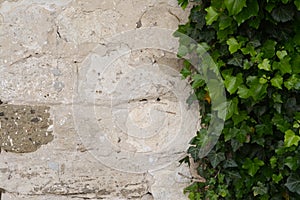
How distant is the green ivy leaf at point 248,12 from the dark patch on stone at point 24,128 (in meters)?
0.84

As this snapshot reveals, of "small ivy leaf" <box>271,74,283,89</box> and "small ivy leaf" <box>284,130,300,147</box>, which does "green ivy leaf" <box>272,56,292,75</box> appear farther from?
"small ivy leaf" <box>284,130,300,147</box>

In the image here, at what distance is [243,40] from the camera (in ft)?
5.69

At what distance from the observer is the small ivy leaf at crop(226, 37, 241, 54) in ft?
5.66

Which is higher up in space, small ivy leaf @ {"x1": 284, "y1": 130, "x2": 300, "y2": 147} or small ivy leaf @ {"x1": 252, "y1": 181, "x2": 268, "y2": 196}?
small ivy leaf @ {"x1": 284, "y1": 130, "x2": 300, "y2": 147}

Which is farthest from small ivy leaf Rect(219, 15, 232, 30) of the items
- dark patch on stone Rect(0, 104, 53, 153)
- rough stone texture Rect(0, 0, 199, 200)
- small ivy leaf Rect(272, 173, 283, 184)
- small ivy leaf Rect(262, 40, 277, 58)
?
dark patch on stone Rect(0, 104, 53, 153)

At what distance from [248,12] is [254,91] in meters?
0.28

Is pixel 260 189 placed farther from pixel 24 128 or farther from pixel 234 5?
pixel 24 128

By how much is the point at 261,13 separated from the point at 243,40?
0.11 m

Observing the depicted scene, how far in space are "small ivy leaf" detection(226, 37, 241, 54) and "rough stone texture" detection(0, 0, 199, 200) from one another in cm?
29

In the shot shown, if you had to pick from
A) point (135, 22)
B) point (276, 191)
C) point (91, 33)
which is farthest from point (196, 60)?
point (276, 191)

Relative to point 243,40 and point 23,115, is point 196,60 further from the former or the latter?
point 23,115

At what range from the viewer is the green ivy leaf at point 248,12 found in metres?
1.65

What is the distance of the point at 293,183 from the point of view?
5.68 feet

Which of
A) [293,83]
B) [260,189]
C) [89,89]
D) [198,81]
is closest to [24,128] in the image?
[89,89]
